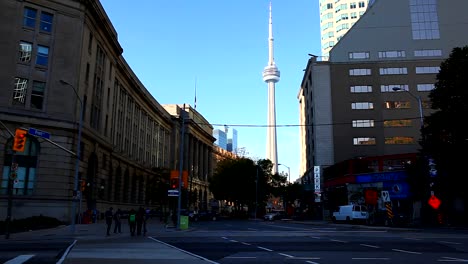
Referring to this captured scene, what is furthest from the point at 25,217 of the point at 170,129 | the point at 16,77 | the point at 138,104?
the point at 170,129

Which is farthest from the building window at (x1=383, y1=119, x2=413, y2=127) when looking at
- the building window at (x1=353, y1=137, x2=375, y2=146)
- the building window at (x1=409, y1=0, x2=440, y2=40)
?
the building window at (x1=409, y1=0, x2=440, y2=40)

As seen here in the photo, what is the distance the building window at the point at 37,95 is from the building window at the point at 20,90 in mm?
730

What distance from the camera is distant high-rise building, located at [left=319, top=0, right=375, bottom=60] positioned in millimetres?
131750

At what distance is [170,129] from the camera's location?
355ft

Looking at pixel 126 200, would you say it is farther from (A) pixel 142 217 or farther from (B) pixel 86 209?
(A) pixel 142 217

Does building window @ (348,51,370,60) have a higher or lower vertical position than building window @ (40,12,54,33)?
higher

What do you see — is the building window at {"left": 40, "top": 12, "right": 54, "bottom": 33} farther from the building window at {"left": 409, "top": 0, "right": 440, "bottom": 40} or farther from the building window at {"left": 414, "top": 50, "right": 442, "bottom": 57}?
the building window at {"left": 409, "top": 0, "right": 440, "bottom": 40}

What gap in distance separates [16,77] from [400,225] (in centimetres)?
3826

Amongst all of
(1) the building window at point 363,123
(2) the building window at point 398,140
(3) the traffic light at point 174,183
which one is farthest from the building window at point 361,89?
(3) the traffic light at point 174,183

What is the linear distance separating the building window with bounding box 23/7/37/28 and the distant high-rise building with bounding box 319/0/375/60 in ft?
327

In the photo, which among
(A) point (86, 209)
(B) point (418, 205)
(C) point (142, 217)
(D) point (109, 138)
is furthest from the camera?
(D) point (109, 138)

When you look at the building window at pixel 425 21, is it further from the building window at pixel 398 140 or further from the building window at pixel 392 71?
the building window at pixel 398 140

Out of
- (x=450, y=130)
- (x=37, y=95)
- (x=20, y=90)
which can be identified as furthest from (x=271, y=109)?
(x=20, y=90)

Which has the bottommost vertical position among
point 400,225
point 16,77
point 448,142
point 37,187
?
point 400,225
